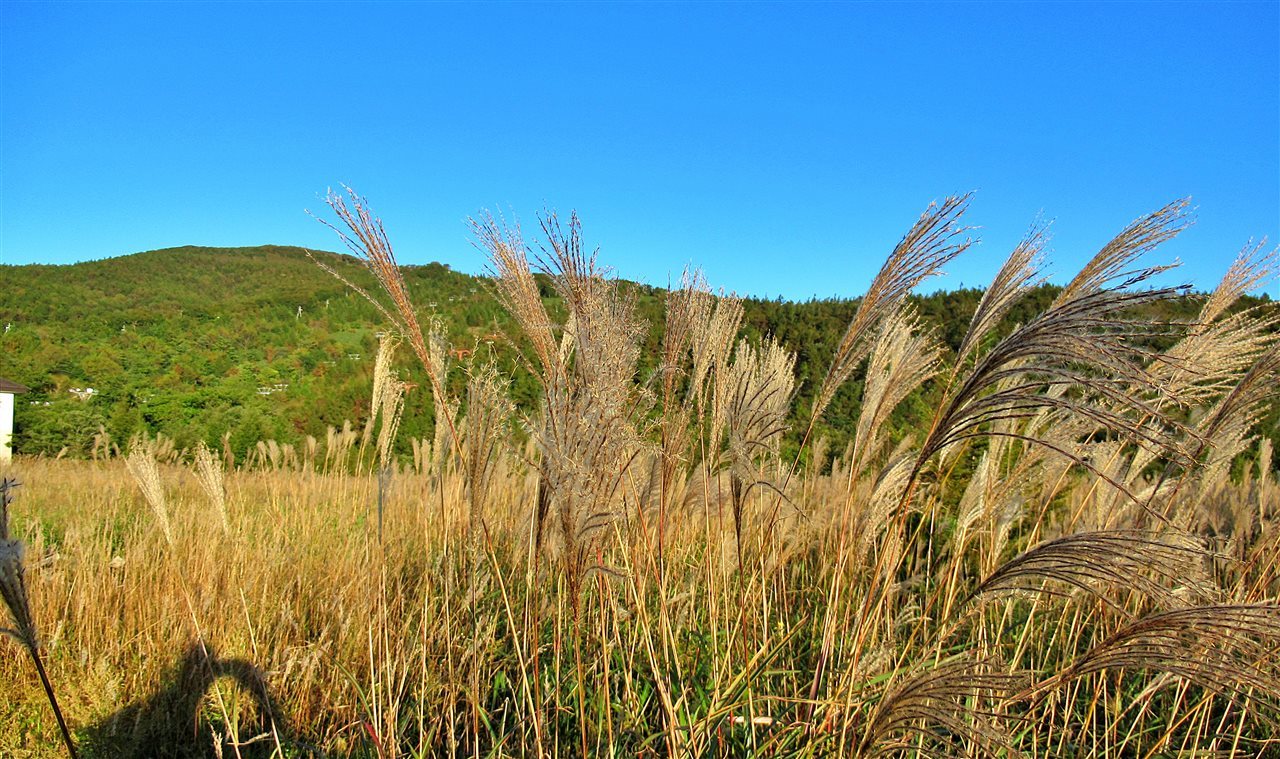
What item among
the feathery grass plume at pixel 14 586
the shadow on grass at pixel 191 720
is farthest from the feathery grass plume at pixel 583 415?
the shadow on grass at pixel 191 720

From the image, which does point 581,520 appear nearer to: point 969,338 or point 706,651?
point 969,338

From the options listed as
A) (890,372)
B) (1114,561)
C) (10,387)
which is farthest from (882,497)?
(10,387)

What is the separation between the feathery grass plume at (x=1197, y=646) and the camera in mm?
1189

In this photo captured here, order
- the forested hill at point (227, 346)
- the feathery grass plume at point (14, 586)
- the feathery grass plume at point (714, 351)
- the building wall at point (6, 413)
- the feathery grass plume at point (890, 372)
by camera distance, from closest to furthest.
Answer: the feathery grass plume at point (14, 586)
the feathery grass plume at point (890, 372)
the feathery grass plume at point (714, 351)
the forested hill at point (227, 346)
the building wall at point (6, 413)

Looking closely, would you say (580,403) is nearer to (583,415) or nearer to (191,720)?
(583,415)

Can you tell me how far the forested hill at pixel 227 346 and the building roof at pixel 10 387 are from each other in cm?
63

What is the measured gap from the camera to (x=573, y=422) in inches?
54.6

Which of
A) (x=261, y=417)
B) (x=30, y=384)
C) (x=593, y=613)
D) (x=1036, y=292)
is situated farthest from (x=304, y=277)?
(x=593, y=613)

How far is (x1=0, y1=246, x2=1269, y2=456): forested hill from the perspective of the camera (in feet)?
39.8

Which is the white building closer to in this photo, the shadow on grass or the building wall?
the building wall

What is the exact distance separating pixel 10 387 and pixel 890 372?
61.9ft

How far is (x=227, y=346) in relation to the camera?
62.7 ft

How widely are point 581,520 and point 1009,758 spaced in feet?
4.32

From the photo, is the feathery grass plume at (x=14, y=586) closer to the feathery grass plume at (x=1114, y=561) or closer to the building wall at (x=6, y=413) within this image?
the feathery grass plume at (x=1114, y=561)
